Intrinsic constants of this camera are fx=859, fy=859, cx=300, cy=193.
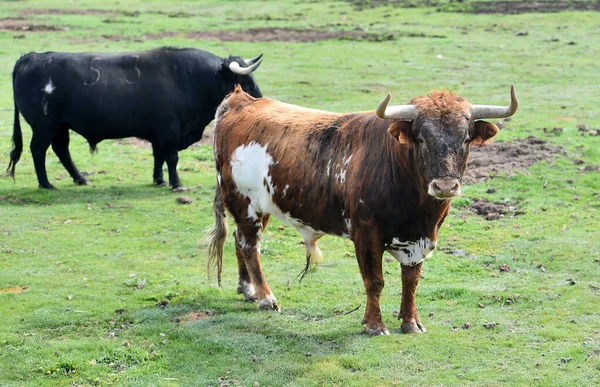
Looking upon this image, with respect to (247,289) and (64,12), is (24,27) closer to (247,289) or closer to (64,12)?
(64,12)

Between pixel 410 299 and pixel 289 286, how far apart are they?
1.99 metres

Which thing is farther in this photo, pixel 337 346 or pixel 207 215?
pixel 207 215

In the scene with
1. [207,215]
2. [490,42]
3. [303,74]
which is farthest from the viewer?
[490,42]

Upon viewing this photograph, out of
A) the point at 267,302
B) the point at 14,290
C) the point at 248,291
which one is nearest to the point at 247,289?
the point at 248,291

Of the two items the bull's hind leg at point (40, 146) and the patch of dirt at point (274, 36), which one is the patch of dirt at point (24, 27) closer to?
the patch of dirt at point (274, 36)

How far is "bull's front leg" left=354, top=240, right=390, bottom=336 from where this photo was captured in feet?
25.0

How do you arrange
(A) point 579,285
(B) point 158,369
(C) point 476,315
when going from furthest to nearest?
(A) point 579,285 < (C) point 476,315 < (B) point 158,369

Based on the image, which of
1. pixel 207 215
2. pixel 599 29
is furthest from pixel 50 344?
pixel 599 29

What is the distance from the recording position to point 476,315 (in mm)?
8281

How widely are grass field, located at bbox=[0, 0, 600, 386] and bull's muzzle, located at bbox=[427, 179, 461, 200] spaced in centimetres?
144

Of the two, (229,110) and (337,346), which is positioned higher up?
→ (229,110)

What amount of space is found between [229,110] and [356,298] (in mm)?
2488

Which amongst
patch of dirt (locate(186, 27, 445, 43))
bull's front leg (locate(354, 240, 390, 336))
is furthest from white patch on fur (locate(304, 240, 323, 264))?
patch of dirt (locate(186, 27, 445, 43))

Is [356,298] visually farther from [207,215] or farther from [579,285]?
[207,215]
